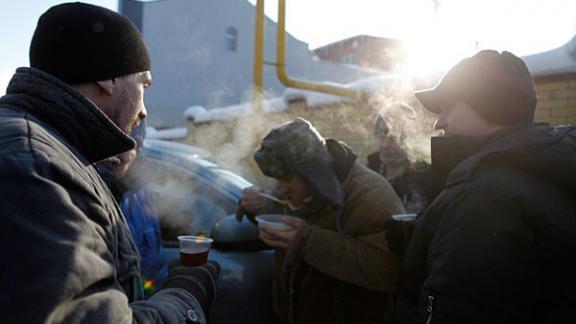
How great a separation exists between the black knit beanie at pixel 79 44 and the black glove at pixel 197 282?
761 millimetres

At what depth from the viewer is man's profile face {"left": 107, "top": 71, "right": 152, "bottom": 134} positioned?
136cm

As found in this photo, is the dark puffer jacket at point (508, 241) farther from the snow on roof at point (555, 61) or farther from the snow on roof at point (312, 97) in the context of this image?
the snow on roof at point (312, 97)

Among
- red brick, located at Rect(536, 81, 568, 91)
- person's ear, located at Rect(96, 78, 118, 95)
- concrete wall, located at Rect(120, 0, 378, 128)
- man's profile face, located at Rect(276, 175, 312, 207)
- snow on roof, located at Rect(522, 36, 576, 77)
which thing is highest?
concrete wall, located at Rect(120, 0, 378, 128)

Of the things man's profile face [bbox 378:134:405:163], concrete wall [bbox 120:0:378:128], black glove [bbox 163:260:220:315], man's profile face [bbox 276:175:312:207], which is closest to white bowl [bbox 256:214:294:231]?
man's profile face [bbox 276:175:312:207]

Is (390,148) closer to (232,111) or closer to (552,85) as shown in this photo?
(552,85)

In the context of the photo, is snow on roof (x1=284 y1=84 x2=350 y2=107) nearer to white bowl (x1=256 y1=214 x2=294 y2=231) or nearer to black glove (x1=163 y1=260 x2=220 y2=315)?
white bowl (x1=256 y1=214 x2=294 y2=231)

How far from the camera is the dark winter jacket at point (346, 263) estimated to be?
2158 millimetres

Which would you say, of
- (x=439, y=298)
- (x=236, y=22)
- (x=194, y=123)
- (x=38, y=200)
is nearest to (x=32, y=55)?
(x=38, y=200)

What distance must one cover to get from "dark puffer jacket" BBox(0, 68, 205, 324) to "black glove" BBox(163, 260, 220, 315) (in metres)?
0.28

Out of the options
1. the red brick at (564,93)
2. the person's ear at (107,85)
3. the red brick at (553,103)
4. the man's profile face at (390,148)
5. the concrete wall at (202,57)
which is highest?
the concrete wall at (202,57)

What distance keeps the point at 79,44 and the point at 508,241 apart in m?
1.39

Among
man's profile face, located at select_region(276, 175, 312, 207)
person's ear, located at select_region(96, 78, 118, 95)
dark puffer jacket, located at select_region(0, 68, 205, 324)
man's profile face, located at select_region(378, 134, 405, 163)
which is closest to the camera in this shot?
dark puffer jacket, located at select_region(0, 68, 205, 324)

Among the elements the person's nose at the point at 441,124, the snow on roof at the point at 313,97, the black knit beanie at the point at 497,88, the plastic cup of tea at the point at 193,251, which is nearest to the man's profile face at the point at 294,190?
the plastic cup of tea at the point at 193,251

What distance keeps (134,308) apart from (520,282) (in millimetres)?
1119
